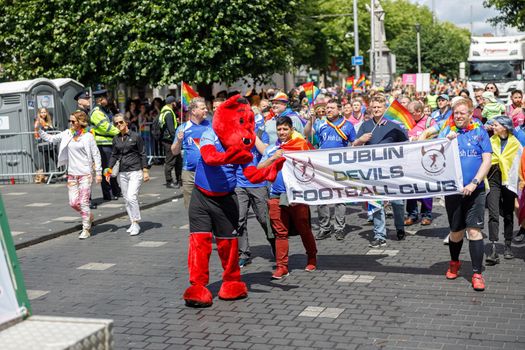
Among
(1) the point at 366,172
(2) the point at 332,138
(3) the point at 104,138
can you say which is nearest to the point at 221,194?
(1) the point at 366,172

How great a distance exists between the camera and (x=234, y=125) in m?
7.25

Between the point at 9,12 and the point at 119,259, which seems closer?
the point at 119,259

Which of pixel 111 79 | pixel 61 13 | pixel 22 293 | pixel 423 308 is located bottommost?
pixel 423 308

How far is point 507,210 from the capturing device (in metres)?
9.37

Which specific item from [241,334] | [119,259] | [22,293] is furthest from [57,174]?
[22,293]

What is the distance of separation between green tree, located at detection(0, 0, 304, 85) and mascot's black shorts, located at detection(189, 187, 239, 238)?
1393cm

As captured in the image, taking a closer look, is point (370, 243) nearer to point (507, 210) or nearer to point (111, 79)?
point (507, 210)

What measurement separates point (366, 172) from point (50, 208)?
7589 mm

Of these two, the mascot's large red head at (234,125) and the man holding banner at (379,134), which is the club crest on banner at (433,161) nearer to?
the man holding banner at (379,134)

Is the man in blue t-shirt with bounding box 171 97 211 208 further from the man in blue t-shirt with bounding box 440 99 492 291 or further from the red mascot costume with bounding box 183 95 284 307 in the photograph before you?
the man in blue t-shirt with bounding box 440 99 492 291

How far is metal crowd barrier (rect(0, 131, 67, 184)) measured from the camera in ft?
60.0

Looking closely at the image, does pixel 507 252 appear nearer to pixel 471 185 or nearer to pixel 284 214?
pixel 471 185

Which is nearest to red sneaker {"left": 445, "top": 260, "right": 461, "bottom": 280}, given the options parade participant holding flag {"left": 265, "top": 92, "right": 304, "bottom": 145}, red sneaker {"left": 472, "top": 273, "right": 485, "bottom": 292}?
red sneaker {"left": 472, "top": 273, "right": 485, "bottom": 292}

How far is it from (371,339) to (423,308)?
1.05m
